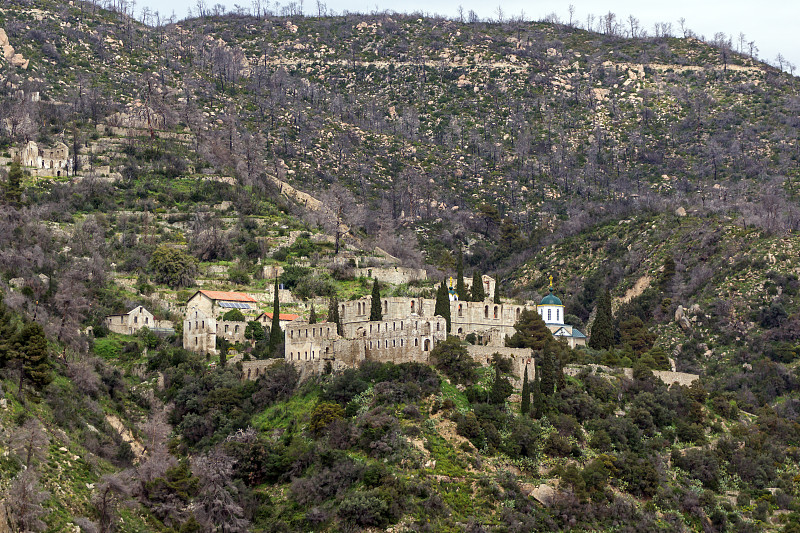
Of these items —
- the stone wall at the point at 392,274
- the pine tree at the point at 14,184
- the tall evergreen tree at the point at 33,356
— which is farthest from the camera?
the stone wall at the point at 392,274

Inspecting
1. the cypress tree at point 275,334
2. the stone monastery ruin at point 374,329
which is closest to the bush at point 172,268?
the stone monastery ruin at point 374,329

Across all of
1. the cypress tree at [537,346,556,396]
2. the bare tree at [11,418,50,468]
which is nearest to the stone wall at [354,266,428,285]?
the cypress tree at [537,346,556,396]

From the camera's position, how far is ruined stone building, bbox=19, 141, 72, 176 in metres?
115

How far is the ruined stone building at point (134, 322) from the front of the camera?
284 feet

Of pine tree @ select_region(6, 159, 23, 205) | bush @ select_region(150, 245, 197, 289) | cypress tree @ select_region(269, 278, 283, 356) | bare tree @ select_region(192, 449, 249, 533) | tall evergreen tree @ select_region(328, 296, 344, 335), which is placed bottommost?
bare tree @ select_region(192, 449, 249, 533)

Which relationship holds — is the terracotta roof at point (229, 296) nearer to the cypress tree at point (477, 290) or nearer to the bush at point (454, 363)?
the cypress tree at point (477, 290)

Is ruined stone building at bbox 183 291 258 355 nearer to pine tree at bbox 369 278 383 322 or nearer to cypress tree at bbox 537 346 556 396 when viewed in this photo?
pine tree at bbox 369 278 383 322

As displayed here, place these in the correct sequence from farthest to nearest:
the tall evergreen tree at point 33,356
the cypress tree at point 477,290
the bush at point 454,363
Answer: the cypress tree at point 477,290 < the bush at point 454,363 < the tall evergreen tree at point 33,356

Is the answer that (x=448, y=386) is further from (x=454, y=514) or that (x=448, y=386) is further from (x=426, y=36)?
(x=426, y=36)

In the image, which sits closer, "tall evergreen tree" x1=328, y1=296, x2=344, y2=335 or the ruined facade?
"tall evergreen tree" x1=328, y1=296, x2=344, y2=335

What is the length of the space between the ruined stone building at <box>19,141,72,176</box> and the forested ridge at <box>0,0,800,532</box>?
0.97 meters

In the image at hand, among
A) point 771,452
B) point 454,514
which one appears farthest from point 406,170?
point 454,514

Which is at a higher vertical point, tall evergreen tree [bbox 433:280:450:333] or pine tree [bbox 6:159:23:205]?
pine tree [bbox 6:159:23:205]

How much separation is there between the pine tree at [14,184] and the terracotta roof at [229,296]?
71.1ft
